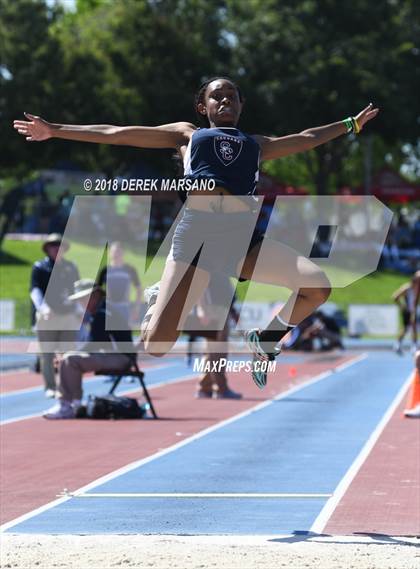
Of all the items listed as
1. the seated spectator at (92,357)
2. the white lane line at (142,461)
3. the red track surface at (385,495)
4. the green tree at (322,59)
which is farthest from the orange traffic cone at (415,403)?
the green tree at (322,59)

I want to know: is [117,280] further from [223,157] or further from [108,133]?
[223,157]

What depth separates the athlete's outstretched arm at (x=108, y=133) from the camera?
6.99m

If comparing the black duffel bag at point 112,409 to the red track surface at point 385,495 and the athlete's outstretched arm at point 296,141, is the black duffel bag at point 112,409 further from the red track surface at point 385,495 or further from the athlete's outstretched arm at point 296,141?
the athlete's outstretched arm at point 296,141

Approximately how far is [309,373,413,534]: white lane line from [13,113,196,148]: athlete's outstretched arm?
8.14ft

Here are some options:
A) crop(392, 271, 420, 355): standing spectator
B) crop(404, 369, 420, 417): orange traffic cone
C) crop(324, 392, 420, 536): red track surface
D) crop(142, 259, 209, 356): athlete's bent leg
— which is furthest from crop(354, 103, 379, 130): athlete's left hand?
crop(392, 271, 420, 355): standing spectator

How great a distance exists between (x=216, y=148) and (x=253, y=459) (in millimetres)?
4248

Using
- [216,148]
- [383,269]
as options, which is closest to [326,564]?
[216,148]

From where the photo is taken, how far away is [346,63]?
49062mm

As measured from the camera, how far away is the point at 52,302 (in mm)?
15508

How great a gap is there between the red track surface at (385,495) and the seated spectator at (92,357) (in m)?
3.48

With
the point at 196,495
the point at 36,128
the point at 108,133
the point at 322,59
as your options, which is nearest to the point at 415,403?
the point at 196,495

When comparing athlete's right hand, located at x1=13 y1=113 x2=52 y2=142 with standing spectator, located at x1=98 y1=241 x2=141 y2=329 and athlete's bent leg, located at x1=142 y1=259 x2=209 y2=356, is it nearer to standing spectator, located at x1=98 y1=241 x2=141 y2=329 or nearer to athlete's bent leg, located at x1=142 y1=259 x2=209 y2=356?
athlete's bent leg, located at x1=142 y1=259 x2=209 y2=356

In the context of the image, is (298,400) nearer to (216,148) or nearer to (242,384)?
(242,384)

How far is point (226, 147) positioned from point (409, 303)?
74.2ft
